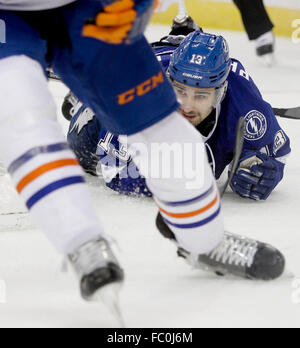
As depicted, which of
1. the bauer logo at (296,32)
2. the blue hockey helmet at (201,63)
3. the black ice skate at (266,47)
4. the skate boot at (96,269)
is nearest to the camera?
the skate boot at (96,269)

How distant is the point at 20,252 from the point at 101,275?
57 centimetres

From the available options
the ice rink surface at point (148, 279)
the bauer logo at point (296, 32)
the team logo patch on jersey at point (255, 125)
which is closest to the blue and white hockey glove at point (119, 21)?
the ice rink surface at point (148, 279)

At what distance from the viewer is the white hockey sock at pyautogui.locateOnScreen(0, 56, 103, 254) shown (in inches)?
44.0

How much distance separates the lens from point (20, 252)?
1646 millimetres

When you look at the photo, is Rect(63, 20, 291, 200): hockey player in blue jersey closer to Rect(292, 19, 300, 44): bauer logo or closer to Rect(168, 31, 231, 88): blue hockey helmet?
Rect(168, 31, 231, 88): blue hockey helmet

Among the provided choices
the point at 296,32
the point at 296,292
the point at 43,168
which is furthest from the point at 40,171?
the point at 296,32

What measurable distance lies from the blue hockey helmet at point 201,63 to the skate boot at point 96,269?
2.99 feet

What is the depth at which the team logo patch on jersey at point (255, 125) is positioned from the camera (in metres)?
2.05

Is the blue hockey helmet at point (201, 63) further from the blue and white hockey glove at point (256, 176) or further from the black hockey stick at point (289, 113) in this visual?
the black hockey stick at point (289, 113)

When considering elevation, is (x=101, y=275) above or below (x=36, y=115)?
below

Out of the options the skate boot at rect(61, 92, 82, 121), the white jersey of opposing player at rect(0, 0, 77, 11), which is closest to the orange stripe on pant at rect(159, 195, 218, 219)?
the white jersey of opposing player at rect(0, 0, 77, 11)

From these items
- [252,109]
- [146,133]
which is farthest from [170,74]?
[146,133]

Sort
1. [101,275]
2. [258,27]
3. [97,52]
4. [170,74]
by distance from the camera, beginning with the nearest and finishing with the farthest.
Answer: [101,275]
[97,52]
[170,74]
[258,27]
